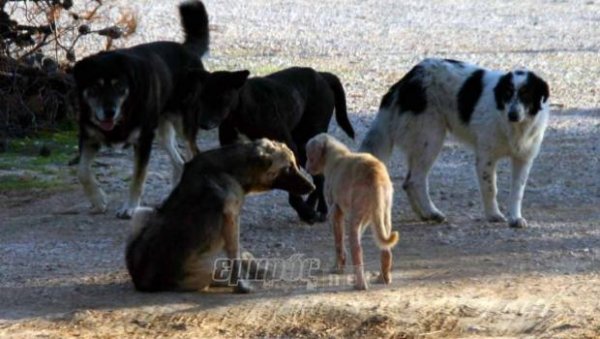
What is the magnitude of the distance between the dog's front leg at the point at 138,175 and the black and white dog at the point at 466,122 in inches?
72.9

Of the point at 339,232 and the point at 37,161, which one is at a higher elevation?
the point at 339,232

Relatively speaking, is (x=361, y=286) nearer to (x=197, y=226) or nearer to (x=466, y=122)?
(x=197, y=226)

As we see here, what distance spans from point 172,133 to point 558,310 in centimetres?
528

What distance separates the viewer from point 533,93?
1197cm

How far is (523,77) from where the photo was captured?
12039mm

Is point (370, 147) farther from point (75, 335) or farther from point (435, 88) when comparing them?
point (75, 335)

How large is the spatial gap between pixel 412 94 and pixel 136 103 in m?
2.32

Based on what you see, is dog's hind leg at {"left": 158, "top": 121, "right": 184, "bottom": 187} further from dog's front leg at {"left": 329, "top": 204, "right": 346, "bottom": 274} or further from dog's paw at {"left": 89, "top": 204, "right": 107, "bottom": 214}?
dog's front leg at {"left": 329, "top": 204, "right": 346, "bottom": 274}

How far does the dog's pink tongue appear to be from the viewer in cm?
1188

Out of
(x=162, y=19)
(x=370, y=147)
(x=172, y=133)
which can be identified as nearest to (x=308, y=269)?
(x=370, y=147)

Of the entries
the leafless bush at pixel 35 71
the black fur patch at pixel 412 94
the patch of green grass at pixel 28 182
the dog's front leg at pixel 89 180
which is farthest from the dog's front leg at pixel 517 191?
the leafless bush at pixel 35 71

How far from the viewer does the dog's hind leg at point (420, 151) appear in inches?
487

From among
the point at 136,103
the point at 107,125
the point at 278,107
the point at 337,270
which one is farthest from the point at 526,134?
the point at 107,125

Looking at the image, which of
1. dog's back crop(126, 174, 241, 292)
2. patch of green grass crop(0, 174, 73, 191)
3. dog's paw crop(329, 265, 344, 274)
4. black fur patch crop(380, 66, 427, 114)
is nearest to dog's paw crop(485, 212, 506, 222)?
black fur patch crop(380, 66, 427, 114)
